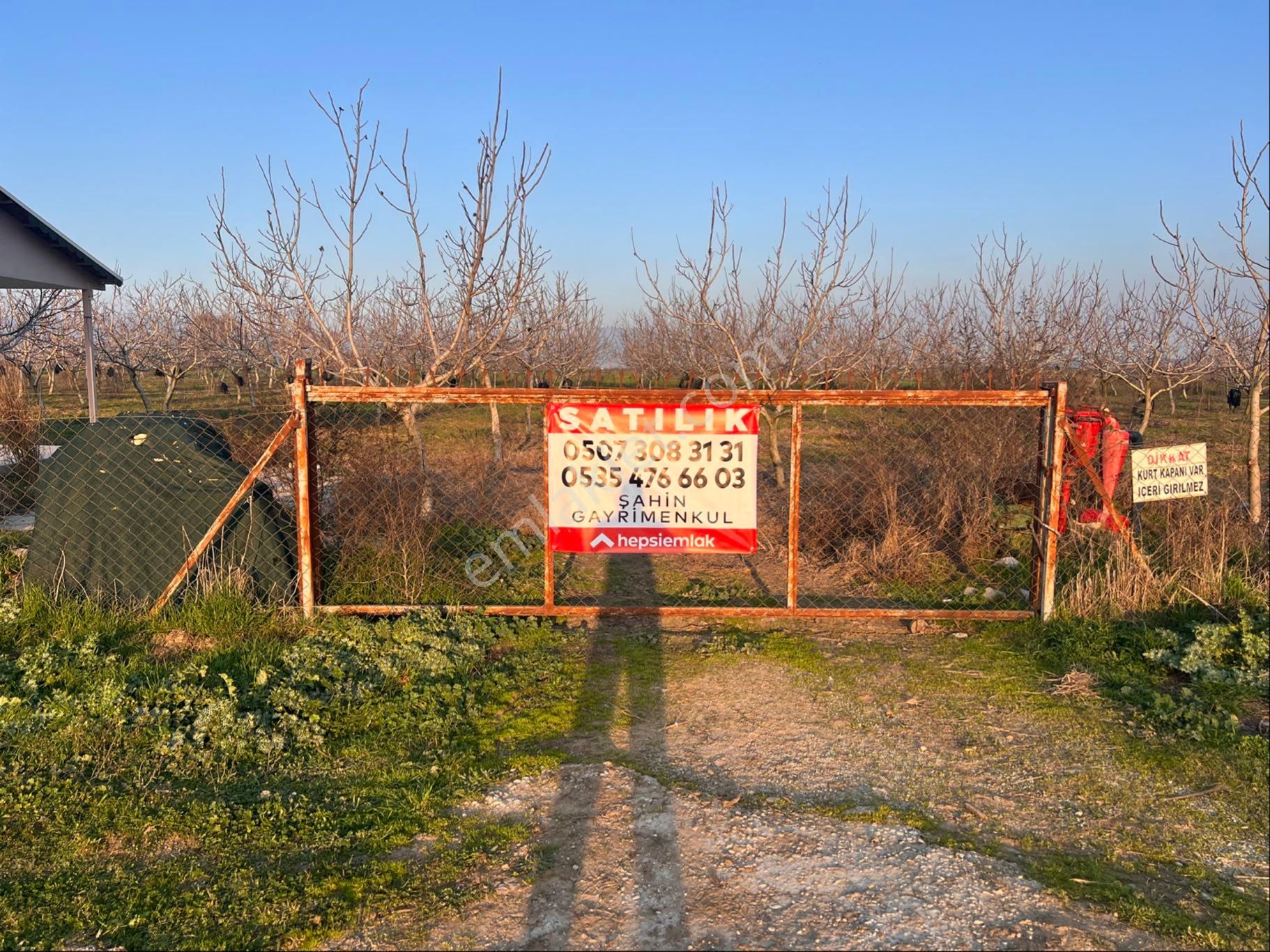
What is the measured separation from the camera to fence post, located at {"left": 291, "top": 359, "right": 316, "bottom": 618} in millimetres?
5711

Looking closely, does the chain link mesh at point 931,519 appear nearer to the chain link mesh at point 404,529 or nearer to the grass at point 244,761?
the chain link mesh at point 404,529

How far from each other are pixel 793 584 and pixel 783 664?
790 mm

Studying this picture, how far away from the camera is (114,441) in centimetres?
660

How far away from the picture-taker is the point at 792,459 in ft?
18.6

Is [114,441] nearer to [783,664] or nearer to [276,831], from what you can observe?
[276,831]

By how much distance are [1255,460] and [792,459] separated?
17.2ft

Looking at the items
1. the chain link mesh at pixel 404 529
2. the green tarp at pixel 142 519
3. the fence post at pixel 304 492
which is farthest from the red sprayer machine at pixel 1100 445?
the green tarp at pixel 142 519

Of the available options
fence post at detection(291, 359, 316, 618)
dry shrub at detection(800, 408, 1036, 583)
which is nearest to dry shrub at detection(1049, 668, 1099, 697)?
dry shrub at detection(800, 408, 1036, 583)

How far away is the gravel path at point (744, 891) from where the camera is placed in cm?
278

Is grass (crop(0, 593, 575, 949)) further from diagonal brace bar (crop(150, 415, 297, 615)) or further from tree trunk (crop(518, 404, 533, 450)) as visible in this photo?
tree trunk (crop(518, 404, 533, 450))

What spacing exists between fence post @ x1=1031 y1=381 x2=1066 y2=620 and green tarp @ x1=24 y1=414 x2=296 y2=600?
524 cm

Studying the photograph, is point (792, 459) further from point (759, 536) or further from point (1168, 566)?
point (759, 536)

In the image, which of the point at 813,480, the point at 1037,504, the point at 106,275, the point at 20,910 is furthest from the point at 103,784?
the point at 106,275

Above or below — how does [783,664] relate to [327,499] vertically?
below
